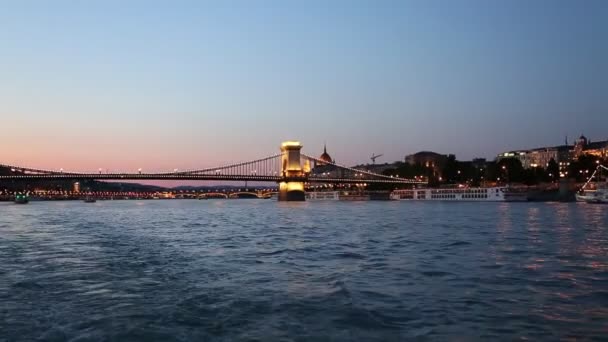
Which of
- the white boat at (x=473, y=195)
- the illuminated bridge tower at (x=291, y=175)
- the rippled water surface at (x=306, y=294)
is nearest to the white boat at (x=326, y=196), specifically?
the white boat at (x=473, y=195)

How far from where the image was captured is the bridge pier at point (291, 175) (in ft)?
363

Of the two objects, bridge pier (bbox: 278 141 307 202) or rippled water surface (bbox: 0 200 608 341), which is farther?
bridge pier (bbox: 278 141 307 202)

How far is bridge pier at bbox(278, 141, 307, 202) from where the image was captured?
111 metres

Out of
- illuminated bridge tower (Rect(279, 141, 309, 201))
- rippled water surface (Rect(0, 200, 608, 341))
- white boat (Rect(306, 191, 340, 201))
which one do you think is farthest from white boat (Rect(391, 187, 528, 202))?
rippled water surface (Rect(0, 200, 608, 341))

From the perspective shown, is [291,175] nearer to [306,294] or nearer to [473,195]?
[473,195]

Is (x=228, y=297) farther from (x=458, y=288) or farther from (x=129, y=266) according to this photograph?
(x=129, y=266)

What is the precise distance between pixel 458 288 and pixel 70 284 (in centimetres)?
679

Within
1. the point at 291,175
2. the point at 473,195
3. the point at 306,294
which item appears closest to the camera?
the point at 306,294

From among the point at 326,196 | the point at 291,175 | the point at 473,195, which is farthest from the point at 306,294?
the point at 326,196

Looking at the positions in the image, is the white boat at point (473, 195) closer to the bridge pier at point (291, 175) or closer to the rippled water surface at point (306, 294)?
the bridge pier at point (291, 175)

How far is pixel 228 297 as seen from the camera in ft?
31.1

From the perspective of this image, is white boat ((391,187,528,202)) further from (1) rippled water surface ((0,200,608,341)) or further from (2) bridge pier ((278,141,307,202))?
(1) rippled water surface ((0,200,608,341))

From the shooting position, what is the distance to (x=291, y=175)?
111000 mm

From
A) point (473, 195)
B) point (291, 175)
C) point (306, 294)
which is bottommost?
point (473, 195)
